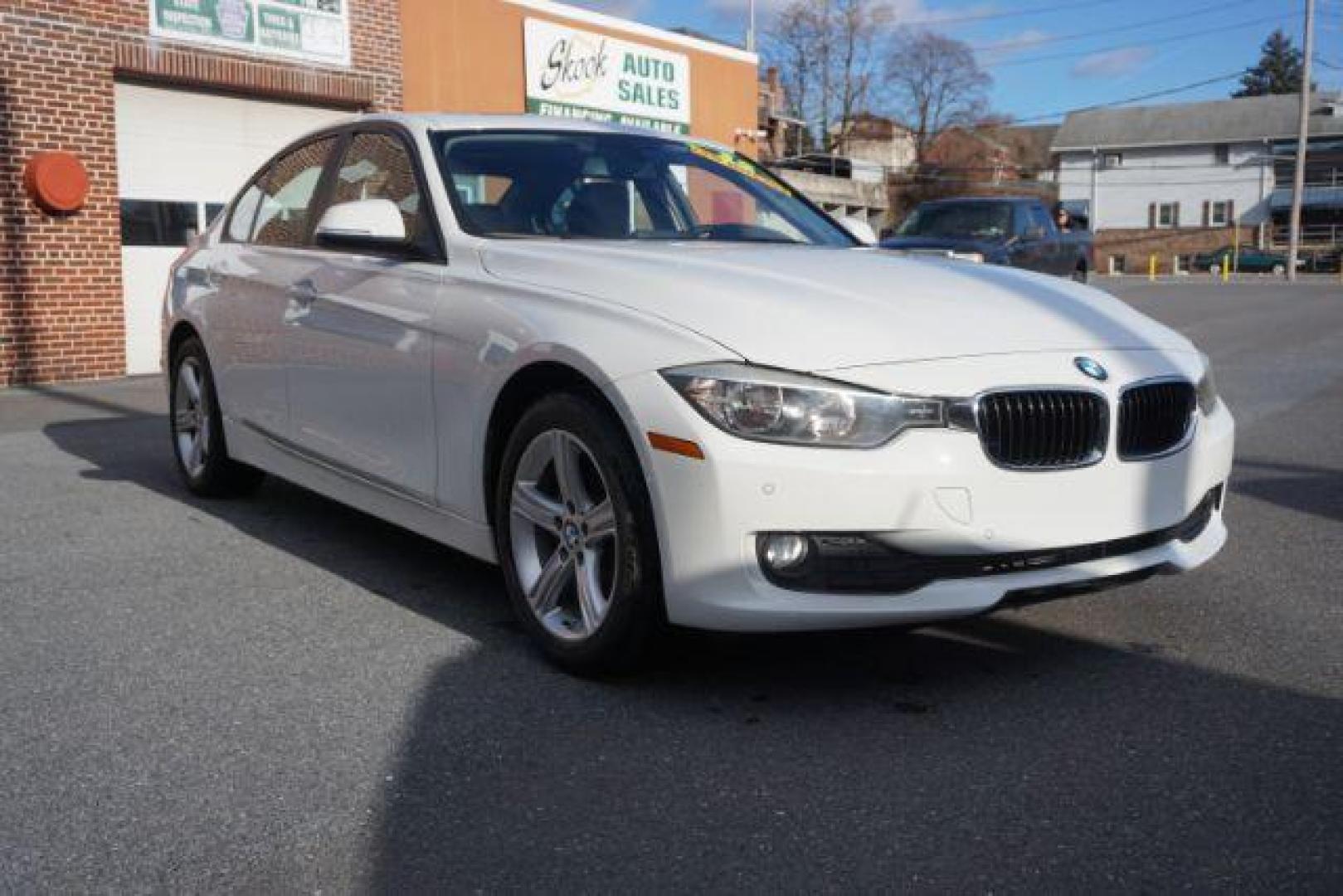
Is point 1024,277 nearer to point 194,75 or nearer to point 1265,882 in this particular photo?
point 1265,882

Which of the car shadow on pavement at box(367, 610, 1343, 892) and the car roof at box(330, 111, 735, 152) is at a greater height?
the car roof at box(330, 111, 735, 152)

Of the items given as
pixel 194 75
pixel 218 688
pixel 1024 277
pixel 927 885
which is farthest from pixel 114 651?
pixel 194 75

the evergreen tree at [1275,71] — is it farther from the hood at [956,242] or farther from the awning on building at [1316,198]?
the hood at [956,242]

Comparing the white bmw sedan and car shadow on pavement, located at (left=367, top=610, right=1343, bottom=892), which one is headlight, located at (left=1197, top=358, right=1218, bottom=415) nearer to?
the white bmw sedan

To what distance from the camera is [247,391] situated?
5.57m

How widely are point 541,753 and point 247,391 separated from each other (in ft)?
9.66

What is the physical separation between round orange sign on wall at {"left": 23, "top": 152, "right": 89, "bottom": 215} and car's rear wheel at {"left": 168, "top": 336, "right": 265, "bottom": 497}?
6.29 m

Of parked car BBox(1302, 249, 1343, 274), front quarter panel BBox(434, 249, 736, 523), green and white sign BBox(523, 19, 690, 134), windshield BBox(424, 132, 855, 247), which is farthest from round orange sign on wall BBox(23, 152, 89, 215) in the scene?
parked car BBox(1302, 249, 1343, 274)

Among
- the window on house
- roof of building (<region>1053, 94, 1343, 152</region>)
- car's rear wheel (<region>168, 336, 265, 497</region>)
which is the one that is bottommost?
car's rear wheel (<region>168, 336, 265, 497</region>)

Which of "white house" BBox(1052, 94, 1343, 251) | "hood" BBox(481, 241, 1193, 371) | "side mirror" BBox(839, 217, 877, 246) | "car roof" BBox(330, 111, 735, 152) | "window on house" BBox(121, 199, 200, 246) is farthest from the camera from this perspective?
"white house" BBox(1052, 94, 1343, 251)

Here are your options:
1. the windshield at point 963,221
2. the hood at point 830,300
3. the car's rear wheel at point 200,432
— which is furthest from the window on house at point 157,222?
the hood at point 830,300

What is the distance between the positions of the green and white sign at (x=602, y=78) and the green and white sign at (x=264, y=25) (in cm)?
319

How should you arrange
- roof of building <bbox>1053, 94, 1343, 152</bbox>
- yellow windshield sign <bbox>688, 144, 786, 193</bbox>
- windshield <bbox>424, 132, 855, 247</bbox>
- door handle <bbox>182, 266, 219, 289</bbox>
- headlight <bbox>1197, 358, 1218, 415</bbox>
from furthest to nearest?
roof of building <bbox>1053, 94, 1343, 152</bbox> < door handle <bbox>182, 266, 219, 289</bbox> < yellow windshield sign <bbox>688, 144, 786, 193</bbox> < windshield <bbox>424, 132, 855, 247</bbox> < headlight <bbox>1197, 358, 1218, 415</bbox>

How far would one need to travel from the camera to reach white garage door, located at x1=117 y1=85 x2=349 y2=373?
12.8 m
